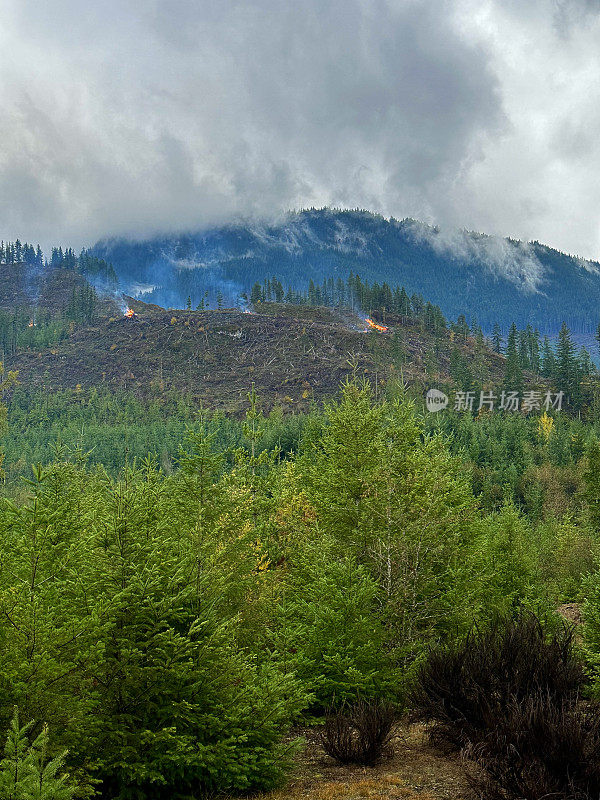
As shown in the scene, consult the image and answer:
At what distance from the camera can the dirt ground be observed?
877cm

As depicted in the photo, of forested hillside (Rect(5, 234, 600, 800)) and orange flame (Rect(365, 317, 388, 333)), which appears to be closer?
forested hillside (Rect(5, 234, 600, 800))

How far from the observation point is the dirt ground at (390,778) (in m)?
8.77

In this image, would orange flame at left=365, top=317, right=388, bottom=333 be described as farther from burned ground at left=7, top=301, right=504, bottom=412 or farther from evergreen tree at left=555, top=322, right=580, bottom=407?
evergreen tree at left=555, top=322, right=580, bottom=407

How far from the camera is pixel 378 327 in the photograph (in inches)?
7426

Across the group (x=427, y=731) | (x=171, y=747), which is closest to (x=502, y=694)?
(x=427, y=731)
